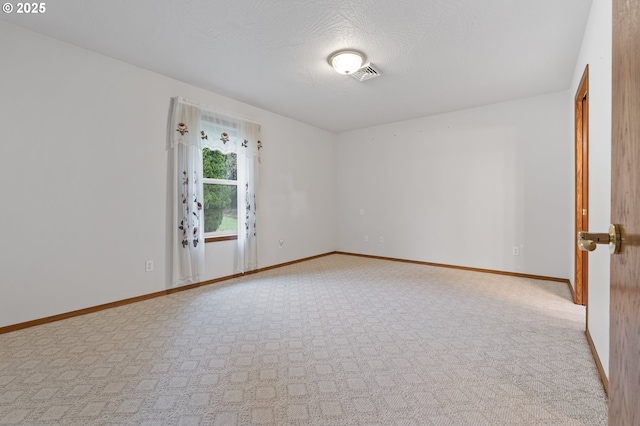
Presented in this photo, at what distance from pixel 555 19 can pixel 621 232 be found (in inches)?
102

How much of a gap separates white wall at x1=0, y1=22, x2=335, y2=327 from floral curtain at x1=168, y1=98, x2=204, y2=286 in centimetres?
13

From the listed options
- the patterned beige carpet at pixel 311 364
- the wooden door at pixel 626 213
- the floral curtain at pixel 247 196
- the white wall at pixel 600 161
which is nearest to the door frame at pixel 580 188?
the patterned beige carpet at pixel 311 364

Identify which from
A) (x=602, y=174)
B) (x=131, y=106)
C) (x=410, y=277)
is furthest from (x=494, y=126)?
(x=131, y=106)

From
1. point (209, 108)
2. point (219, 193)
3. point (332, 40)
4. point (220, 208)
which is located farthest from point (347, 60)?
point (220, 208)

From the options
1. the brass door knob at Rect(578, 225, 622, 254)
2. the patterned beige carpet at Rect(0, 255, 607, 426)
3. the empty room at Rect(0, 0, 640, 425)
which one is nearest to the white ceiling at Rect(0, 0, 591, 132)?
the empty room at Rect(0, 0, 640, 425)

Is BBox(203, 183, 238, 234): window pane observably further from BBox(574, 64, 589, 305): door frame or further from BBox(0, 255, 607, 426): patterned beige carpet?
BBox(574, 64, 589, 305): door frame

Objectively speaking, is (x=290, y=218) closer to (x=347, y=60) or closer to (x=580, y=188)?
(x=347, y=60)

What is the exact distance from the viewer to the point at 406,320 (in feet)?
8.68

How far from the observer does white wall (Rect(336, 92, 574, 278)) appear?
388 cm

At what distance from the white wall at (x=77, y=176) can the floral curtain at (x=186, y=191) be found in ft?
0.41

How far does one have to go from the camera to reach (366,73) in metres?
3.19

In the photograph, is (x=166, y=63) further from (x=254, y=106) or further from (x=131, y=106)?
(x=254, y=106)

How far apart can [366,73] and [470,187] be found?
2.50m

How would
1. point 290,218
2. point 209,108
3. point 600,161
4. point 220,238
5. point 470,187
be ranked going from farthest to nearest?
point 290,218
point 470,187
point 220,238
point 209,108
point 600,161
